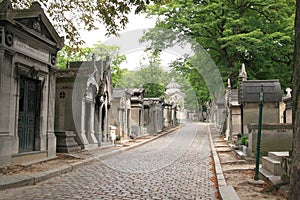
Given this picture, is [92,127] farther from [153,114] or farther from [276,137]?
[153,114]

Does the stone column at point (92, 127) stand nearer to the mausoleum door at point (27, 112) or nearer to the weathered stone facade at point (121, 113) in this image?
the mausoleum door at point (27, 112)

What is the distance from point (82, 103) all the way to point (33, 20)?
5496 millimetres

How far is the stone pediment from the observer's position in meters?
9.04

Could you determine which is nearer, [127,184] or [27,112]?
[127,184]

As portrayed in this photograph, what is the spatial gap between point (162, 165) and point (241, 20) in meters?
16.7

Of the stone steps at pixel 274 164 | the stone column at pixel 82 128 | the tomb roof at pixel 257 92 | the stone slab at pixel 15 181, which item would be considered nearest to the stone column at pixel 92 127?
the stone column at pixel 82 128

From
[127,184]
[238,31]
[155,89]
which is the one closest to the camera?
[127,184]

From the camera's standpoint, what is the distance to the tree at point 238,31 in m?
23.7

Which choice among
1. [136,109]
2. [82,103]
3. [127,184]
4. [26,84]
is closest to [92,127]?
[82,103]

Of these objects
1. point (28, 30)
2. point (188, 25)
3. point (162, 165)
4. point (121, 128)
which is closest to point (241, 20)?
point (188, 25)

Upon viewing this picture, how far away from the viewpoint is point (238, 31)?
85.0 feet

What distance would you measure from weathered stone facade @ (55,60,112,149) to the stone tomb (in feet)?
9.81

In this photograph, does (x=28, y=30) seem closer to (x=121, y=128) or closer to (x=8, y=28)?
(x=8, y=28)

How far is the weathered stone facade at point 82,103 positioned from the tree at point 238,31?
11.5m
